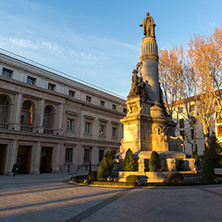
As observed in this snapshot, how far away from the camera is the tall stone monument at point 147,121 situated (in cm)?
1440

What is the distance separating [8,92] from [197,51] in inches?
1000

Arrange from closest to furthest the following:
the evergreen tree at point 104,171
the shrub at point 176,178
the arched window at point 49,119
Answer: the shrub at point 176,178, the evergreen tree at point 104,171, the arched window at point 49,119

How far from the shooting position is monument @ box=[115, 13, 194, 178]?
45.4 feet

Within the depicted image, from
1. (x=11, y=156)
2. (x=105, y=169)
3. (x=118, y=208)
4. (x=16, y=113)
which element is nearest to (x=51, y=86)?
(x=16, y=113)

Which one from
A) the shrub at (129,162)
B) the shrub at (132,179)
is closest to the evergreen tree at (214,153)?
the shrub at (129,162)

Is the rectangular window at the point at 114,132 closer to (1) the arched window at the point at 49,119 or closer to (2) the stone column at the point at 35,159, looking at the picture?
(1) the arched window at the point at 49,119

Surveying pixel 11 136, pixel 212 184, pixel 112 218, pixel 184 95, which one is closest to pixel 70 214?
pixel 112 218

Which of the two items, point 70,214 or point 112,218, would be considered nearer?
point 112,218

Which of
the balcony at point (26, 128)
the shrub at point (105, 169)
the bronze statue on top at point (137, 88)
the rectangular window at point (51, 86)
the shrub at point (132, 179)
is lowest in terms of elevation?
the shrub at point (132, 179)

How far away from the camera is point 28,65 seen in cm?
3131

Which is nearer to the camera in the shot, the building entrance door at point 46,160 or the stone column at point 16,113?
the stone column at point 16,113

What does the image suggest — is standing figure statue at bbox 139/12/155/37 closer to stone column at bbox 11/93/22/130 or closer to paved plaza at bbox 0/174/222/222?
paved plaza at bbox 0/174/222/222

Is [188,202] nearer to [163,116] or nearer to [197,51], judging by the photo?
[163,116]

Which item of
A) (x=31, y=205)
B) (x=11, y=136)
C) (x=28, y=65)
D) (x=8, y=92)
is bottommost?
(x=31, y=205)
